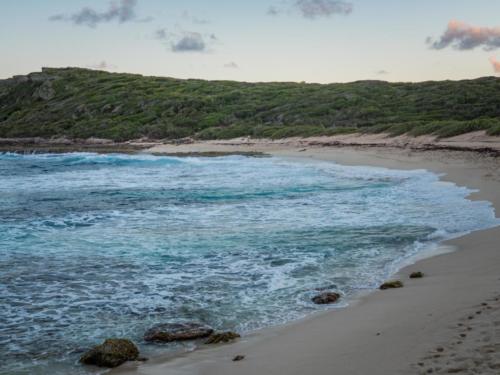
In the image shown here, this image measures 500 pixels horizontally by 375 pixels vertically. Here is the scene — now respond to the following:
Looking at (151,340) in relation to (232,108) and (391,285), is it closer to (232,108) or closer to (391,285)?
(391,285)

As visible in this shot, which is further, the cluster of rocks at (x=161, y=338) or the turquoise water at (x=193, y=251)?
the turquoise water at (x=193, y=251)

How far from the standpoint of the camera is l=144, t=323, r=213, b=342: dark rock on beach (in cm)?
507

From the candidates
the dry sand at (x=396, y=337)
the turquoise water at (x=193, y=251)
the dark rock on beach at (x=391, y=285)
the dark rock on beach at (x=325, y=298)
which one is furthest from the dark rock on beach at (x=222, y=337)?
the dark rock on beach at (x=391, y=285)

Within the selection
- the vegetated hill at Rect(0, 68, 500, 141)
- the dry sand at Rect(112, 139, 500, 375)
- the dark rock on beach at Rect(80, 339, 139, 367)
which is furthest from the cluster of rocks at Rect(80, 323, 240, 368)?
the vegetated hill at Rect(0, 68, 500, 141)

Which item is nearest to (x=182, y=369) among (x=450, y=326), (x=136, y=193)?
(x=450, y=326)

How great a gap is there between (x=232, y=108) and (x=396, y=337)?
197 ft

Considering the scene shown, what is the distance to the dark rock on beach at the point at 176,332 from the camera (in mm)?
5070

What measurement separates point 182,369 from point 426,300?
2.63 meters

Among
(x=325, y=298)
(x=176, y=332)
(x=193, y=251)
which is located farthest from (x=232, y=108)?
(x=176, y=332)

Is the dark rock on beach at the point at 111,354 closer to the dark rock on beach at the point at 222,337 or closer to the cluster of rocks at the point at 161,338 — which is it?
the cluster of rocks at the point at 161,338

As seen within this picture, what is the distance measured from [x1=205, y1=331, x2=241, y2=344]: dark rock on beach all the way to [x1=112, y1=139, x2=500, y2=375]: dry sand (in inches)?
4.1

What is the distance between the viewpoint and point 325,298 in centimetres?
602

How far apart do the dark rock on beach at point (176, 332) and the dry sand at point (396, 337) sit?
363mm

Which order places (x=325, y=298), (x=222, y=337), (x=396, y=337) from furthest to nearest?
(x=325, y=298) < (x=222, y=337) < (x=396, y=337)
